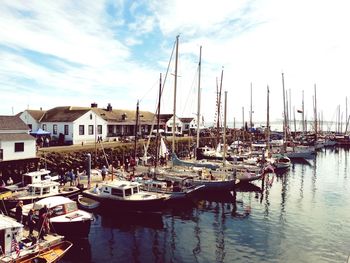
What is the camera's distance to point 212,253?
2369cm

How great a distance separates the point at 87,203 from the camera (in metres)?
32.8

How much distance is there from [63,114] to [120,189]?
108 feet

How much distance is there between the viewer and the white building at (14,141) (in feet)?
123

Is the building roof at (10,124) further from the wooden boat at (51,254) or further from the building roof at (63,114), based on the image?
the wooden boat at (51,254)

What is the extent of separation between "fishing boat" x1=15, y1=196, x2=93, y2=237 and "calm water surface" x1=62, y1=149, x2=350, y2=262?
1018mm

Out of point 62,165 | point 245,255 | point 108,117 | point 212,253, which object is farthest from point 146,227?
point 108,117

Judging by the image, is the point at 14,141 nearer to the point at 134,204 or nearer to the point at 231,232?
the point at 134,204

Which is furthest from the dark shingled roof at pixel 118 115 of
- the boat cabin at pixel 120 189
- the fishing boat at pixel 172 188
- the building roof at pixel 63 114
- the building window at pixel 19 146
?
the boat cabin at pixel 120 189

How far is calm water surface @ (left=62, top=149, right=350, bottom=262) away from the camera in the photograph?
23281 millimetres

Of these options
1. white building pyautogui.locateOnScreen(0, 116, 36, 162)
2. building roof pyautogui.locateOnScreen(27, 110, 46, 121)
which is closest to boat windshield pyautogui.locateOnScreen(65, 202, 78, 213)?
white building pyautogui.locateOnScreen(0, 116, 36, 162)

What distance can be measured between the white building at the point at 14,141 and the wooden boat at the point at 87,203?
11.0m

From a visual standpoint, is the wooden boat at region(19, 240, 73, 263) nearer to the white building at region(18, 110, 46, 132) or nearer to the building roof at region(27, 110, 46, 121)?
the white building at region(18, 110, 46, 132)

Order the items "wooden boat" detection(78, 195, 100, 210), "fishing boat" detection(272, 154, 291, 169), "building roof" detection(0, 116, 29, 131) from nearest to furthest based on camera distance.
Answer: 1. "wooden boat" detection(78, 195, 100, 210)
2. "building roof" detection(0, 116, 29, 131)
3. "fishing boat" detection(272, 154, 291, 169)

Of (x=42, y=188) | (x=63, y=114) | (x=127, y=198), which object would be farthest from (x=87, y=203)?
(x=63, y=114)
